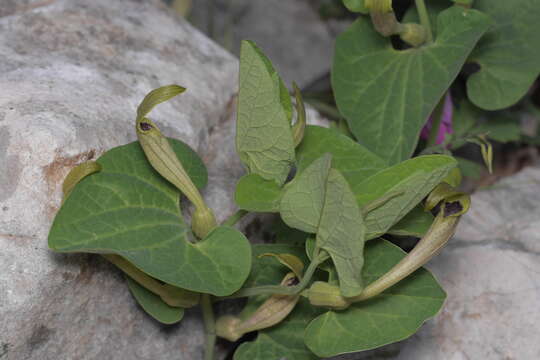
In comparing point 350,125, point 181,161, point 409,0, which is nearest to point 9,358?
point 181,161

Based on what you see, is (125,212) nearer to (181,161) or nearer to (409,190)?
(181,161)

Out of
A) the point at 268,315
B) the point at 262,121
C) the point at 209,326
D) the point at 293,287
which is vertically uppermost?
the point at 262,121

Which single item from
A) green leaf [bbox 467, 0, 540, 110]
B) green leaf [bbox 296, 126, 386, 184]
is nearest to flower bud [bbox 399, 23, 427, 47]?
green leaf [bbox 467, 0, 540, 110]

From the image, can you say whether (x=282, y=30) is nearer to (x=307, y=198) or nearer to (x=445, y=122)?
(x=445, y=122)

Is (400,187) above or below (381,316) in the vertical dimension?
above

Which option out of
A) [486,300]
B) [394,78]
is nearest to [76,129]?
[394,78]

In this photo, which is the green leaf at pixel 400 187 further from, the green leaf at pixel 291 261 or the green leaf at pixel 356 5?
the green leaf at pixel 356 5

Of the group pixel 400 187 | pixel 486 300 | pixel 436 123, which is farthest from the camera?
pixel 436 123
